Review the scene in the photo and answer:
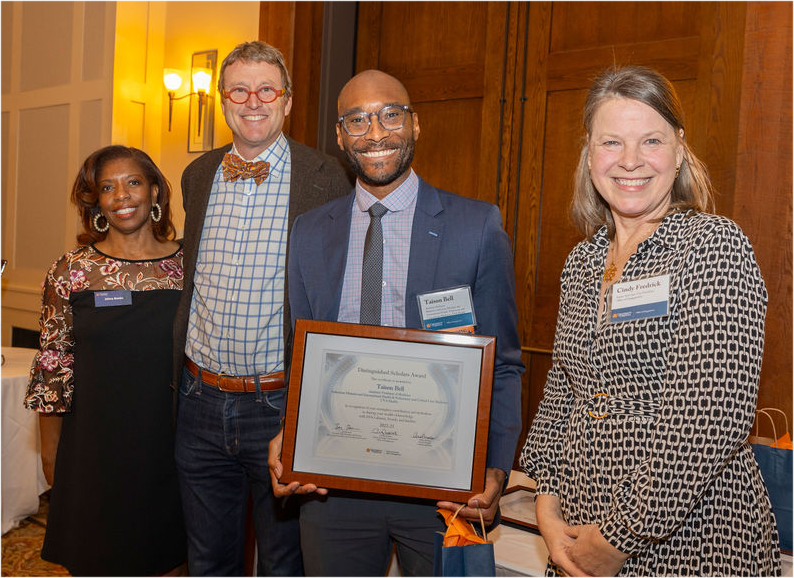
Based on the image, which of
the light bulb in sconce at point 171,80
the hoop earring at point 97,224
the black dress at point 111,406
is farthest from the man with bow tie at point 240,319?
the light bulb in sconce at point 171,80

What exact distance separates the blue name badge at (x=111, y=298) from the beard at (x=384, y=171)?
3.29 feet

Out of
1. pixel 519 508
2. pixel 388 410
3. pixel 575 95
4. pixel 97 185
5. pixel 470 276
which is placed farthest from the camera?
pixel 575 95

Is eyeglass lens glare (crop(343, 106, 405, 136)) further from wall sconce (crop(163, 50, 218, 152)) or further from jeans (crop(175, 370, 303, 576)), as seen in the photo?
wall sconce (crop(163, 50, 218, 152))

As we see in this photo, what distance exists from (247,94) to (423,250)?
33.5 inches

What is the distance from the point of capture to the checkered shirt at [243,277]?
6.63 feet

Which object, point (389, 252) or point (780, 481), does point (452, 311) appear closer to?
point (389, 252)

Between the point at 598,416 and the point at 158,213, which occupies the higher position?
the point at 158,213

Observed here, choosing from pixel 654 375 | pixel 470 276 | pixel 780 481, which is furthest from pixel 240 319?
pixel 780 481

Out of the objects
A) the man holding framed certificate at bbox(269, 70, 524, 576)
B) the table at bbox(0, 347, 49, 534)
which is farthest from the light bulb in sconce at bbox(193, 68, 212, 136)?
the man holding framed certificate at bbox(269, 70, 524, 576)

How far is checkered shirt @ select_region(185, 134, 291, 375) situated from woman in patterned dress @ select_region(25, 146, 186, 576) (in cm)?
27

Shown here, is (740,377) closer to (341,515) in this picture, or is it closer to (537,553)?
(537,553)

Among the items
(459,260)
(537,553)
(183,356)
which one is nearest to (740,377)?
(459,260)

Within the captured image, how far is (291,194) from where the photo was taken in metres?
2.11

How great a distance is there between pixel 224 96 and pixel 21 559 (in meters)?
2.69
